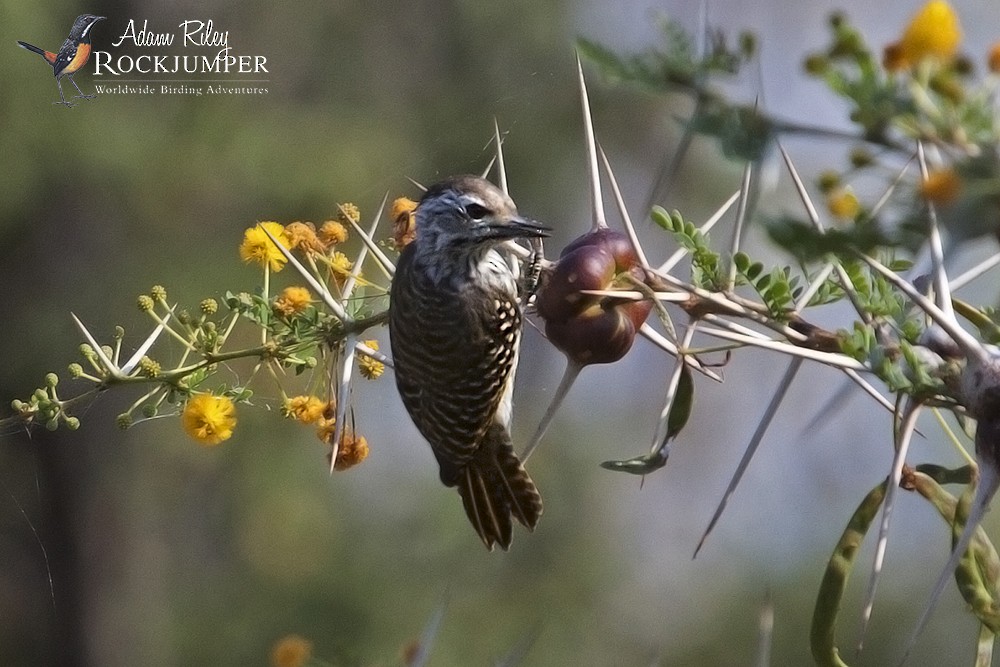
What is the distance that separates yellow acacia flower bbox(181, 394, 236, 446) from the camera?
2.13 m

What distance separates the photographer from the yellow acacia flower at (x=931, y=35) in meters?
0.89

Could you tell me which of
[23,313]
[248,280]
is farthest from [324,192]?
[23,313]

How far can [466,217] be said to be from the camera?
3.36 meters

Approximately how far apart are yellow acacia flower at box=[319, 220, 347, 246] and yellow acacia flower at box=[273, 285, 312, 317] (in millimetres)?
126

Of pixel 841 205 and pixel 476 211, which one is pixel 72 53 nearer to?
pixel 476 211

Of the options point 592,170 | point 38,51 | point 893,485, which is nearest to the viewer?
point 893,485

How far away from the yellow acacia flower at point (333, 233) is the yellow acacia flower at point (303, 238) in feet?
0.08

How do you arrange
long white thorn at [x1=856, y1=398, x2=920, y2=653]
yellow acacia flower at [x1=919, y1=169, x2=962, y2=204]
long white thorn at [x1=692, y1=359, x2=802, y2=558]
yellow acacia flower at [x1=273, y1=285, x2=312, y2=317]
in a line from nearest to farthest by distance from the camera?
yellow acacia flower at [x1=919, y1=169, x2=962, y2=204] → long white thorn at [x1=856, y1=398, x2=920, y2=653] → long white thorn at [x1=692, y1=359, x2=802, y2=558] → yellow acacia flower at [x1=273, y1=285, x2=312, y2=317]

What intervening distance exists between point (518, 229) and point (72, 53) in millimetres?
5025

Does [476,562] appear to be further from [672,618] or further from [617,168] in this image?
[617,168]

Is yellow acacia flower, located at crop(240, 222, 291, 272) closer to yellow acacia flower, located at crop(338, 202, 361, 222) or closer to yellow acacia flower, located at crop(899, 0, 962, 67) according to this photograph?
yellow acacia flower, located at crop(338, 202, 361, 222)

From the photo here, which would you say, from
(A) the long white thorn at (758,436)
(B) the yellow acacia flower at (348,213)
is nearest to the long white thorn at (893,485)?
(A) the long white thorn at (758,436)

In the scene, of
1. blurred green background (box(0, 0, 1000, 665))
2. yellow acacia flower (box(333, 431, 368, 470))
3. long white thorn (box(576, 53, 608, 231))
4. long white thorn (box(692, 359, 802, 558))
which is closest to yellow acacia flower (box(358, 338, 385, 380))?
yellow acacia flower (box(333, 431, 368, 470))

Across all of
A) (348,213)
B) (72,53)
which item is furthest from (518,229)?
(72,53)
